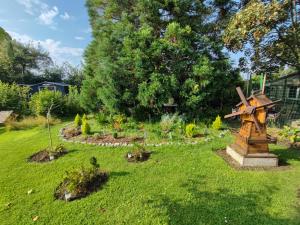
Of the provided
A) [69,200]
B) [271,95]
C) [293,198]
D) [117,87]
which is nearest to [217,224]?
[293,198]

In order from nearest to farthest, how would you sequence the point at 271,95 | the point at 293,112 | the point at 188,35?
the point at 188,35 → the point at 293,112 → the point at 271,95

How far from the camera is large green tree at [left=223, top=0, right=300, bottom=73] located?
678 cm

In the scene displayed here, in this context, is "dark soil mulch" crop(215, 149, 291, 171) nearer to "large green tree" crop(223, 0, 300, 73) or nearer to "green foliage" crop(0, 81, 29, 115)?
"large green tree" crop(223, 0, 300, 73)

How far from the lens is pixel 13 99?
12344mm

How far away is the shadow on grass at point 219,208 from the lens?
2.79 meters

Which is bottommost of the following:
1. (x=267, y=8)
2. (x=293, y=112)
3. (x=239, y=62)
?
(x=293, y=112)

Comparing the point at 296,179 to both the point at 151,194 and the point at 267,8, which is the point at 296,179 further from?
the point at 267,8

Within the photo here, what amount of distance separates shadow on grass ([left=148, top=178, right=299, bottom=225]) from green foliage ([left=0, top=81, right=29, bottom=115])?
41.2 feet

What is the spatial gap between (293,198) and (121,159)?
3.75 m

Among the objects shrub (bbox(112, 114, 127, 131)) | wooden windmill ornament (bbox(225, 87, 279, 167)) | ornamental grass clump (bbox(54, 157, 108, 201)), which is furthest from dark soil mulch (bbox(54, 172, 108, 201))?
shrub (bbox(112, 114, 127, 131))

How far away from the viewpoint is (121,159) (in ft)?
16.7

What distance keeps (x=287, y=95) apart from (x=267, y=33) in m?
6.09

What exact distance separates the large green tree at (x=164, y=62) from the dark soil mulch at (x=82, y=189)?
14.8 feet

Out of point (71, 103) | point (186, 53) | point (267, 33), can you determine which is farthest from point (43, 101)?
point (267, 33)
